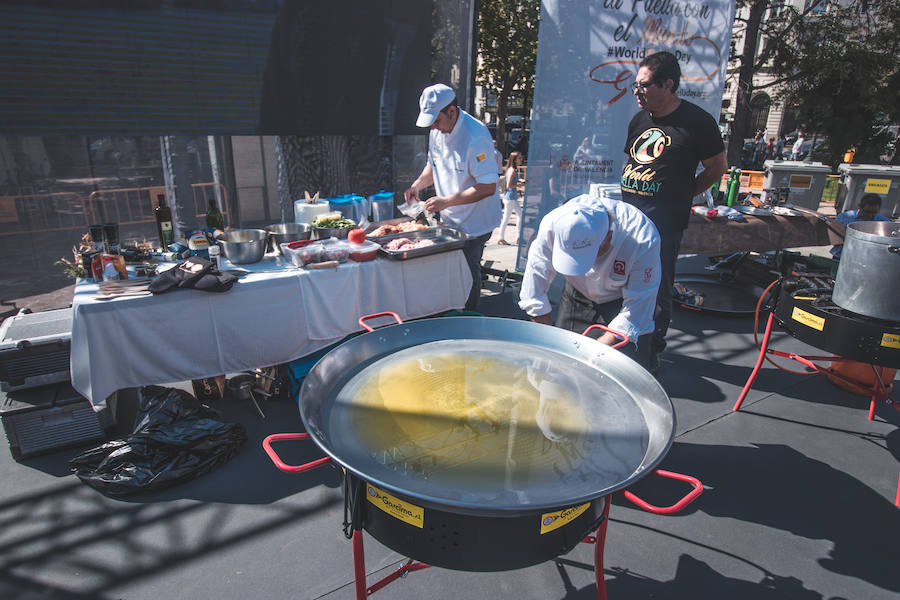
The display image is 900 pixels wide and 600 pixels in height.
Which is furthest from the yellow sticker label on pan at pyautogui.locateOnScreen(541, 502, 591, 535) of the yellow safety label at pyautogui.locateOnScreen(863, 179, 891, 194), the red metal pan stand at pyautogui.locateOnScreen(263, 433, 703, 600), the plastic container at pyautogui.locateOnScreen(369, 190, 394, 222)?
the yellow safety label at pyautogui.locateOnScreen(863, 179, 891, 194)

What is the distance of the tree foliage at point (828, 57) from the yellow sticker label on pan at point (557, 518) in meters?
13.5

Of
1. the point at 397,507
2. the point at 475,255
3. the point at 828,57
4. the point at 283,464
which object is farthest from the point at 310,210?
the point at 828,57

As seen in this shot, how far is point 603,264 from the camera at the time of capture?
8.47 feet

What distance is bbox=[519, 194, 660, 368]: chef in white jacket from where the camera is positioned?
221cm

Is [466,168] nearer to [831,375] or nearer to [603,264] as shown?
[603,264]

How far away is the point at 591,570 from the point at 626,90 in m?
4.54

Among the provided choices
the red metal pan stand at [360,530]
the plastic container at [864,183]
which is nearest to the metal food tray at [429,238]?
the red metal pan stand at [360,530]

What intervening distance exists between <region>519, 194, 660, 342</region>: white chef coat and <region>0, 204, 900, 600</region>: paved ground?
Answer: 1104 millimetres

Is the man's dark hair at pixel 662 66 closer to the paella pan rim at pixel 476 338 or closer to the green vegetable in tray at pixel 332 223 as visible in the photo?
the paella pan rim at pixel 476 338

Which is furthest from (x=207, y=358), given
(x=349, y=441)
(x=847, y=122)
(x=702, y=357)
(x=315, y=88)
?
(x=847, y=122)

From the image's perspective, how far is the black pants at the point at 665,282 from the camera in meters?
3.59

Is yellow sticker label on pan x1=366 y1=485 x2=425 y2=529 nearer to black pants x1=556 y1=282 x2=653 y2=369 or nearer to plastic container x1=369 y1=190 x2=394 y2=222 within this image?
black pants x1=556 y1=282 x2=653 y2=369

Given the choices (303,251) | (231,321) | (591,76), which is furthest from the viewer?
(591,76)

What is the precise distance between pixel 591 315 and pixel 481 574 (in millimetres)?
1425
